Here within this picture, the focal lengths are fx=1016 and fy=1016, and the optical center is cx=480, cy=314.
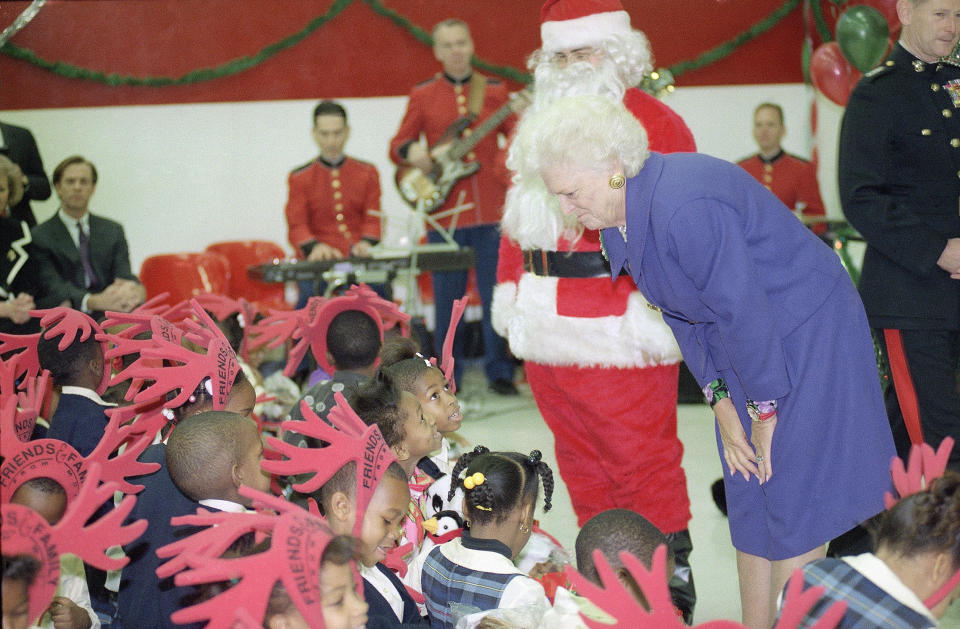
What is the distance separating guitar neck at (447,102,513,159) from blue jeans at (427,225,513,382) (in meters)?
0.45

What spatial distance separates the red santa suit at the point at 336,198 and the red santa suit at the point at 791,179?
2240 millimetres

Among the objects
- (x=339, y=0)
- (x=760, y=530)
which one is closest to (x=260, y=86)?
(x=339, y=0)

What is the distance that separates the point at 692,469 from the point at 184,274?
296 centimetres

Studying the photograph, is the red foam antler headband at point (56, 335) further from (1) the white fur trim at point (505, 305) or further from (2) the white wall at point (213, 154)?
(2) the white wall at point (213, 154)

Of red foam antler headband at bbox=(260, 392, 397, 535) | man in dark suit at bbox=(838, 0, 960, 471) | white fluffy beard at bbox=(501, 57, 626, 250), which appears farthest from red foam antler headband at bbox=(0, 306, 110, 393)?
man in dark suit at bbox=(838, 0, 960, 471)

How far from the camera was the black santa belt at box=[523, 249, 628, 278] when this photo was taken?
2.60m

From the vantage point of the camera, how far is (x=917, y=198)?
2.64 m

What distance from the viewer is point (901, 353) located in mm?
2662

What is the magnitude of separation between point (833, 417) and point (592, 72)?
1.16 meters

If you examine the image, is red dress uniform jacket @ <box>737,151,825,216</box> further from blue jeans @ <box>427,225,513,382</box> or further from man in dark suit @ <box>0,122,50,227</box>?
man in dark suit @ <box>0,122,50,227</box>

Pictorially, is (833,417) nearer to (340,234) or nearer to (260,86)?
(340,234)

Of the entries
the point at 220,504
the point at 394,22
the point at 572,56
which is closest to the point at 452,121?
the point at 394,22

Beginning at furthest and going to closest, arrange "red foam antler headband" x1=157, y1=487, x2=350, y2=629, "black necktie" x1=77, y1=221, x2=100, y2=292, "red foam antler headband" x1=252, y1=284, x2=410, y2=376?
"black necktie" x1=77, y1=221, x2=100, y2=292 → "red foam antler headband" x1=252, y1=284, x2=410, y2=376 → "red foam antler headband" x1=157, y1=487, x2=350, y2=629

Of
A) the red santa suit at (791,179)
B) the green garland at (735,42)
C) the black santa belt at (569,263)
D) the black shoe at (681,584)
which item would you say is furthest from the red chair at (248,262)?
the black shoe at (681,584)
